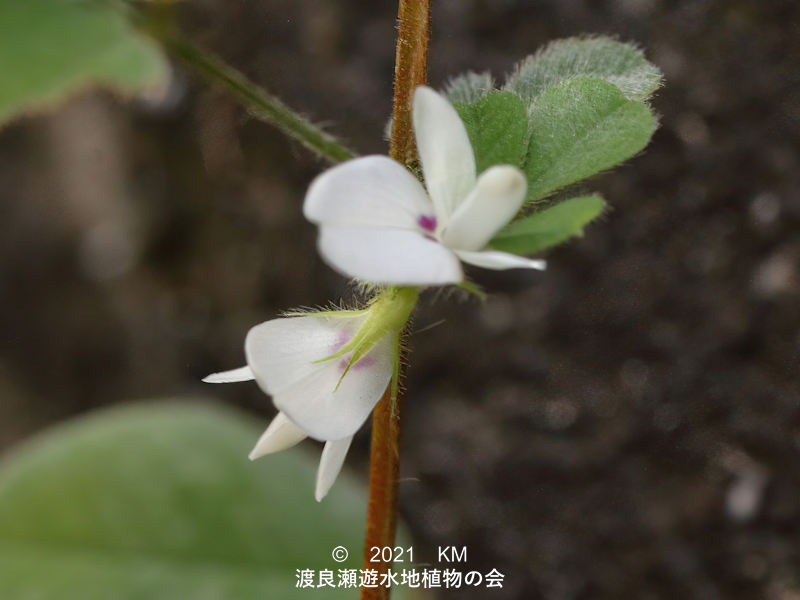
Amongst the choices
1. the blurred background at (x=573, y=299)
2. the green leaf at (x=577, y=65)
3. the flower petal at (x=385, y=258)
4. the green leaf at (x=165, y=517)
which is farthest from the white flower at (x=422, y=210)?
the green leaf at (x=165, y=517)

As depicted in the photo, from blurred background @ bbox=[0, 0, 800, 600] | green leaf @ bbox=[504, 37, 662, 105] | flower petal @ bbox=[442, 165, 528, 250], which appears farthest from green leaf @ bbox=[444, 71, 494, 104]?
blurred background @ bbox=[0, 0, 800, 600]

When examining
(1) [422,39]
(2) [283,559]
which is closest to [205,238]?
(2) [283,559]

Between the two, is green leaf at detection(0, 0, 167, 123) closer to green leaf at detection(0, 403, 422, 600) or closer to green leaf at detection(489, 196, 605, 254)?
green leaf at detection(0, 403, 422, 600)

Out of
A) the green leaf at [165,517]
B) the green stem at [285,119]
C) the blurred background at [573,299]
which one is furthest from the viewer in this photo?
the green leaf at [165,517]

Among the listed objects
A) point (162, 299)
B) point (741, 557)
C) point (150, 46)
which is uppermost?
point (162, 299)

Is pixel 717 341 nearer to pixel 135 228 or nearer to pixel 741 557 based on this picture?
pixel 741 557

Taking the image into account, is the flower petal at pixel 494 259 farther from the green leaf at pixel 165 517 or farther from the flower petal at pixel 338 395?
the green leaf at pixel 165 517
